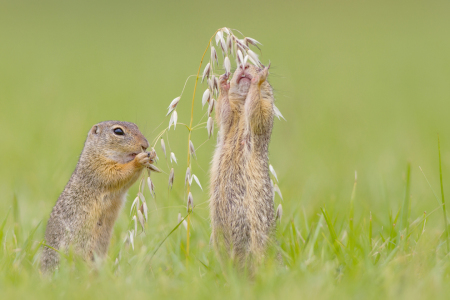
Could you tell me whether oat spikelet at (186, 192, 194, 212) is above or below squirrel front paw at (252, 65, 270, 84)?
below

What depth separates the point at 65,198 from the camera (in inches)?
215

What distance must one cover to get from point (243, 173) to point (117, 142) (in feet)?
5.38

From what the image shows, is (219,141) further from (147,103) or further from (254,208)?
(147,103)

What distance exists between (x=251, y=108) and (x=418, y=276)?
1.79 meters

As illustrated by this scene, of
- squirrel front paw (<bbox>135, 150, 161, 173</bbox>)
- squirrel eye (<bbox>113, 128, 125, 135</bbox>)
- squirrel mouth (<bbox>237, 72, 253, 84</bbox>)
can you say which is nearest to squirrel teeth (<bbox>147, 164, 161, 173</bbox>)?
squirrel front paw (<bbox>135, 150, 161, 173</bbox>)

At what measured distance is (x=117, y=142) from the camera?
5770 mm

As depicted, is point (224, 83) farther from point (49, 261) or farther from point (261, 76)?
point (49, 261)

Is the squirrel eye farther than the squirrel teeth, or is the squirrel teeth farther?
the squirrel eye

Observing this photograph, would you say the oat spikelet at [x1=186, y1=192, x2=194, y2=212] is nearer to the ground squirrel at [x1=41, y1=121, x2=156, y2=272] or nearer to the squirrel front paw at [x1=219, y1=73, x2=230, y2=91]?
the ground squirrel at [x1=41, y1=121, x2=156, y2=272]

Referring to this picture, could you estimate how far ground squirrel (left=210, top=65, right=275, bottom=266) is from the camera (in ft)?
15.1

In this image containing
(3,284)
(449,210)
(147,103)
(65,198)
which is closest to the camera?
(3,284)

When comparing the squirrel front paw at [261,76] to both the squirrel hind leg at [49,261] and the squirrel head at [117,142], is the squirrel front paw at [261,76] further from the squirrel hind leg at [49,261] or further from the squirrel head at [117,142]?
the squirrel hind leg at [49,261]

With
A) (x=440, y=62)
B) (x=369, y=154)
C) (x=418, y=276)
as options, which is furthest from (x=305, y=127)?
(x=440, y=62)

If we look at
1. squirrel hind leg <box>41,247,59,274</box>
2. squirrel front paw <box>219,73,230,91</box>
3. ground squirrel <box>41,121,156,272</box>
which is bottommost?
squirrel hind leg <box>41,247,59,274</box>
